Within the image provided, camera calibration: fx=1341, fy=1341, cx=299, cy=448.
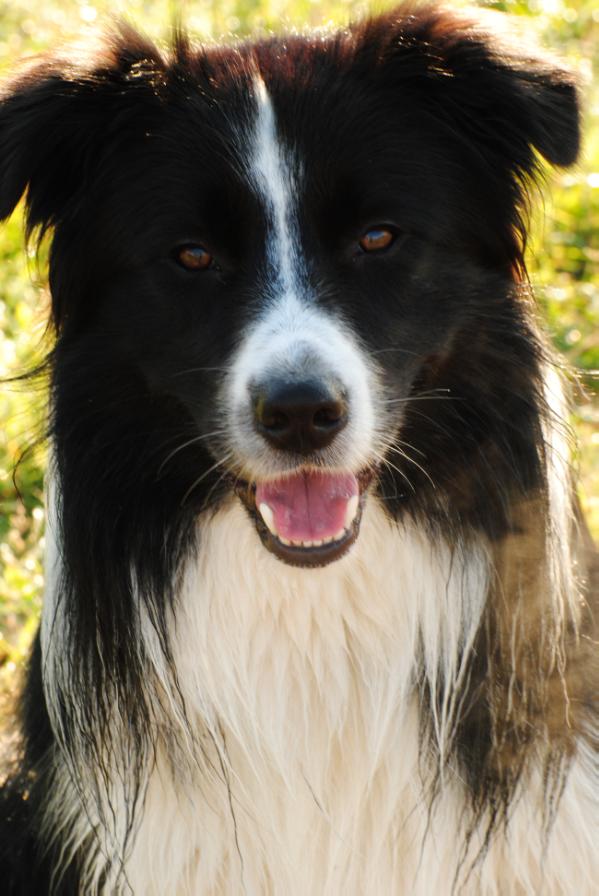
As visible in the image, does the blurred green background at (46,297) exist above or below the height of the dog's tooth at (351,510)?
above

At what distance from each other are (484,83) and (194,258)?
795mm

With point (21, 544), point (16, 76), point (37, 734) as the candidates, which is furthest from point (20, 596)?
point (16, 76)

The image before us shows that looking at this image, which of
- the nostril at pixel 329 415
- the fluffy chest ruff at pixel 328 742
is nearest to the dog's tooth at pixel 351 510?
the fluffy chest ruff at pixel 328 742

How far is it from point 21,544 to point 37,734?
61.4 inches

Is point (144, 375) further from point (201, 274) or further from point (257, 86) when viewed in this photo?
point (257, 86)

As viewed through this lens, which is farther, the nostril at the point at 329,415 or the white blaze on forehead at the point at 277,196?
the white blaze on forehead at the point at 277,196

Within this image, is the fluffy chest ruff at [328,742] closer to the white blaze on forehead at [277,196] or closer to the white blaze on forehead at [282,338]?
the white blaze on forehead at [282,338]

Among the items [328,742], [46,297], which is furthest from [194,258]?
[328,742]

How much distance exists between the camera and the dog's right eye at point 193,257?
3127mm

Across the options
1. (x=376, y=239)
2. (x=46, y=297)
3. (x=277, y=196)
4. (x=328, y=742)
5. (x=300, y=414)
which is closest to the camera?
(x=300, y=414)

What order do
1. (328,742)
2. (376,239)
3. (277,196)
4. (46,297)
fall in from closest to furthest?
(277,196)
(376,239)
(328,742)
(46,297)

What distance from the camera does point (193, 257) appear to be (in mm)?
3143

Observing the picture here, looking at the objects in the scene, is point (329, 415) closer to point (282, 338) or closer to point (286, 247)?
point (282, 338)

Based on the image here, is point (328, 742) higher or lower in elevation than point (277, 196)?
lower
